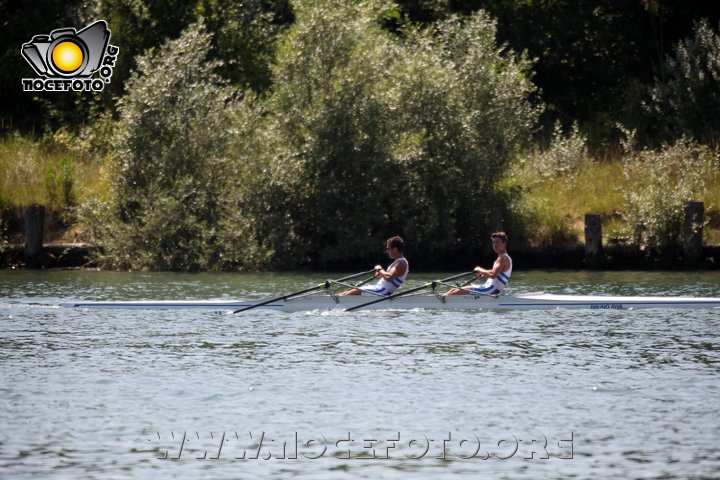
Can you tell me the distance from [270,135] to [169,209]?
3.76 m

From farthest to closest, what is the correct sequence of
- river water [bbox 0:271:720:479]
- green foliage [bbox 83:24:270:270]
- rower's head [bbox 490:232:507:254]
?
green foliage [bbox 83:24:270:270] < rower's head [bbox 490:232:507:254] < river water [bbox 0:271:720:479]

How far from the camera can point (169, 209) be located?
3131 centimetres

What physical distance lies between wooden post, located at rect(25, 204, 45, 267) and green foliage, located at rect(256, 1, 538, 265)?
7.39 metres

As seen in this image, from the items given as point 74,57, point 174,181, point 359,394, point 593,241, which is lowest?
point 359,394

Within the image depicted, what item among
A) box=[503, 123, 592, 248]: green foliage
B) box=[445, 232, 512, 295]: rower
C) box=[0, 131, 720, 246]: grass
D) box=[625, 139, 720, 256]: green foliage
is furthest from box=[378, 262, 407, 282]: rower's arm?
box=[625, 139, 720, 256]: green foliage

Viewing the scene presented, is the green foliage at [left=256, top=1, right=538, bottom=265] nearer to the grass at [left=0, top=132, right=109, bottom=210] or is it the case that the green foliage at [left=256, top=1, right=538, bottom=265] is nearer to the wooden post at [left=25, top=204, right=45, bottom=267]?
the grass at [left=0, top=132, right=109, bottom=210]

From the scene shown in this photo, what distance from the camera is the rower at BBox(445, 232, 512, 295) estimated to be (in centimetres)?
2009

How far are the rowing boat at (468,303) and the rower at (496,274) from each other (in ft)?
0.70

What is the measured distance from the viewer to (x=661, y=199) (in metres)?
31.3

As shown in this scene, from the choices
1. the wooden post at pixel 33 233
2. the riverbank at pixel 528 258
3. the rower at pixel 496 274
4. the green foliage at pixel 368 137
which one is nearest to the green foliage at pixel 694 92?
the riverbank at pixel 528 258

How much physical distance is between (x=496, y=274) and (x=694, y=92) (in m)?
21.6

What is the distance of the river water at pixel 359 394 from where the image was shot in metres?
10.6

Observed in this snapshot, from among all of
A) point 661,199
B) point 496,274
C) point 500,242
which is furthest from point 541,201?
point 496,274

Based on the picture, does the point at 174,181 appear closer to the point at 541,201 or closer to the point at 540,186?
the point at 541,201
